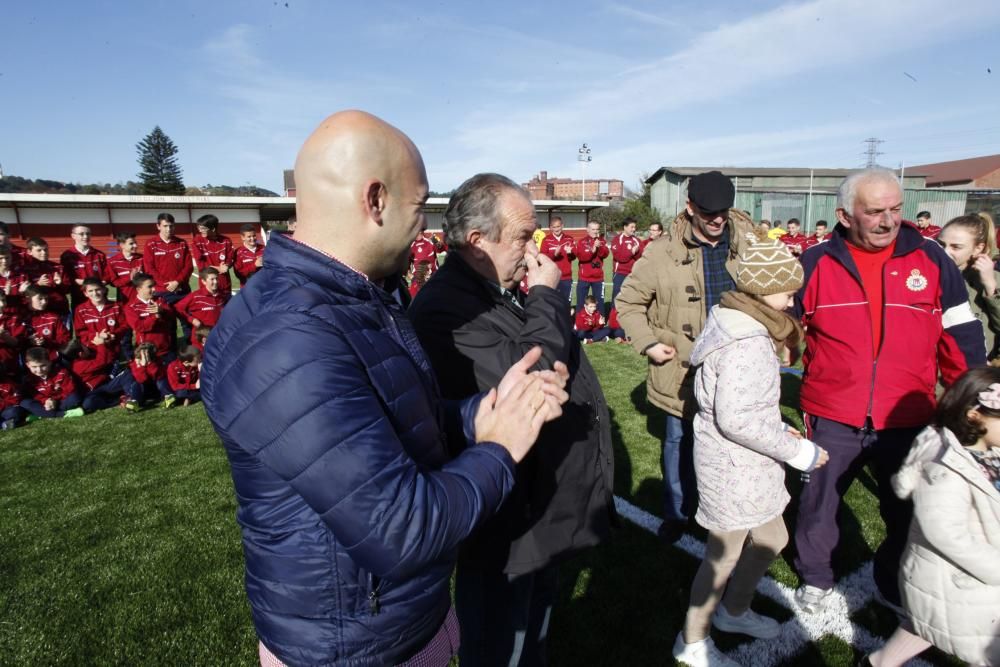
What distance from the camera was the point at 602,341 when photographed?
9992mm

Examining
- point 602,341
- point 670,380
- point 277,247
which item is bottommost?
point 602,341

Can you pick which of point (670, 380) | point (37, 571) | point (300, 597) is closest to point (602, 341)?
point (670, 380)

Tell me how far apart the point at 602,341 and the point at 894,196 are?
7485 millimetres

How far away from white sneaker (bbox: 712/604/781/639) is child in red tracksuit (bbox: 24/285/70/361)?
828cm

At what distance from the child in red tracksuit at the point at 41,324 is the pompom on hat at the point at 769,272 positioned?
8.41 m

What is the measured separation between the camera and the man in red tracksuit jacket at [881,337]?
8.60ft

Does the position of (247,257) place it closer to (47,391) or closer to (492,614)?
(47,391)

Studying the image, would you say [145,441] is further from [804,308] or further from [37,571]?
[804,308]

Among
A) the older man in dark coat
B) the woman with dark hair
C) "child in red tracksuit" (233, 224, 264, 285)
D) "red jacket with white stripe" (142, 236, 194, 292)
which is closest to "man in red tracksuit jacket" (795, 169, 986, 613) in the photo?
the woman with dark hair

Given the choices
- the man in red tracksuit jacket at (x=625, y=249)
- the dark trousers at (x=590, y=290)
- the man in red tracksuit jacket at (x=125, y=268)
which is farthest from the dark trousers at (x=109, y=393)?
the man in red tracksuit jacket at (x=625, y=249)

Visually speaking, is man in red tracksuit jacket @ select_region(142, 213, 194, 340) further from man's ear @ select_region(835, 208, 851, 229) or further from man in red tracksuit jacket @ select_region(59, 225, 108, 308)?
man's ear @ select_region(835, 208, 851, 229)

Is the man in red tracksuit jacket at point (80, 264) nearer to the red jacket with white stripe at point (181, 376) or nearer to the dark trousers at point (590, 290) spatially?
the red jacket with white stripe at point (181, 376)

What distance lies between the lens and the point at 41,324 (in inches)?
292

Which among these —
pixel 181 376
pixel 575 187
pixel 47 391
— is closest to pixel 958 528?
pixel 181 376
